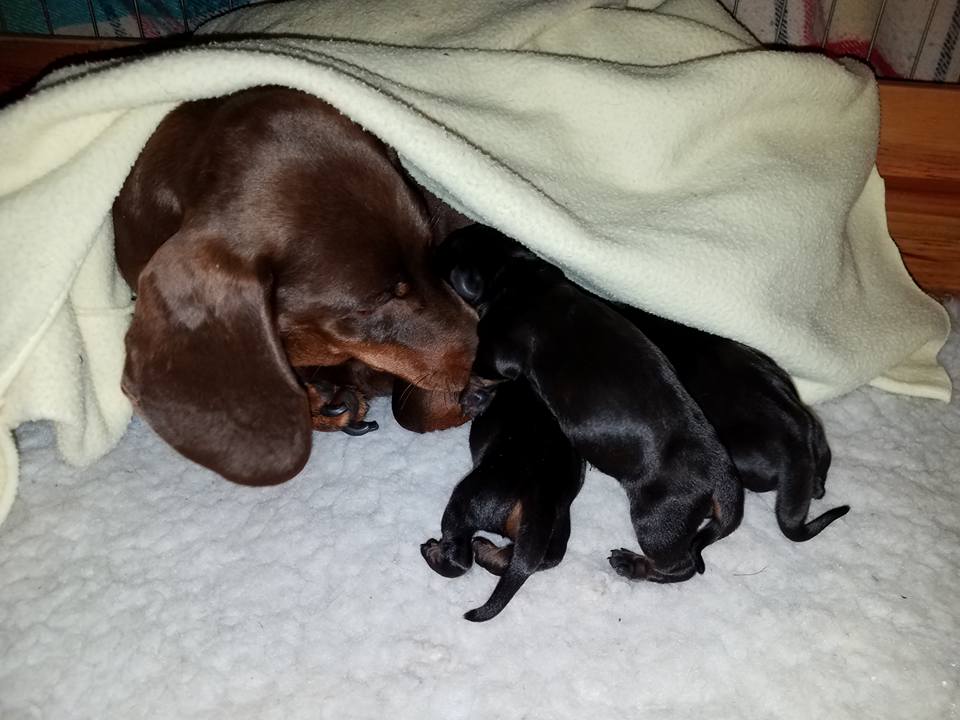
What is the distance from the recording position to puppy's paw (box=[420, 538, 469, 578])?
1.33 meters

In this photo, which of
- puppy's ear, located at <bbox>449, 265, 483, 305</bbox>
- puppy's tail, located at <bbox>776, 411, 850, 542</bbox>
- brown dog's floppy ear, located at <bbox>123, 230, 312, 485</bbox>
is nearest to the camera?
brown dog's floppy ear, located at <bbox>123, 230, 312, 485</bbox>

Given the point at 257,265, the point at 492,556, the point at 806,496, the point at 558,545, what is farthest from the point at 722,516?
the point at 257,265

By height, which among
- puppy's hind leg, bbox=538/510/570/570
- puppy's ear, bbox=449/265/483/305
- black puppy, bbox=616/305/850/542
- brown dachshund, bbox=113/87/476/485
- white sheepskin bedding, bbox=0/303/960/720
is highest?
brown dachshund, bbox=113/87/476/485

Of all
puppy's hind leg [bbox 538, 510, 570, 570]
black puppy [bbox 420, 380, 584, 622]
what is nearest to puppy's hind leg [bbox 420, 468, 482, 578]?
black puppy [bbox 420, 380, 584, 622]

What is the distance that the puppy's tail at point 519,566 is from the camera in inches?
48.7

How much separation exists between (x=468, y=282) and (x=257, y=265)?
0.45m

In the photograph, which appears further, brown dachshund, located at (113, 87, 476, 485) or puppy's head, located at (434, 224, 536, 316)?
puppy's head, located at (434, 224, 536, 316)

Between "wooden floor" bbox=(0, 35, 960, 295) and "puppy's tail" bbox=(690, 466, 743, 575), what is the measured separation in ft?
2.73

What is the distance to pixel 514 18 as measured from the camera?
1523 millimetres

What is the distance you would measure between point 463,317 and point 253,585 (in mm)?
530

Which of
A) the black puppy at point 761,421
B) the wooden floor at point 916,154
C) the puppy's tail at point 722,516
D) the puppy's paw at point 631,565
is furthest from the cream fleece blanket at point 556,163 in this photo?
the puppy's paw at point 631,565

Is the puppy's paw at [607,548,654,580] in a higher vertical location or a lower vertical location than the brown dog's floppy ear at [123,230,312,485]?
lower

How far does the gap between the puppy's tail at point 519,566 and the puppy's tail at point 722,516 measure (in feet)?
0.76

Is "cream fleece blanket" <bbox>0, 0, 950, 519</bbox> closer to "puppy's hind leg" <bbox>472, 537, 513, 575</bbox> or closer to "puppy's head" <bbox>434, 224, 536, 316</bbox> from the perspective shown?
"puppy's head" <bbox>434, 224, 536, 316</bbox>
